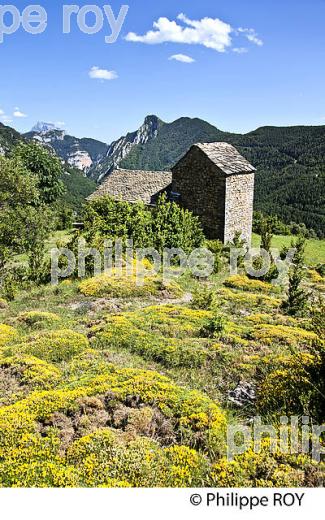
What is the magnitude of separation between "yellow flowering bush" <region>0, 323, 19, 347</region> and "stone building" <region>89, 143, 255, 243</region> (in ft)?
54.1

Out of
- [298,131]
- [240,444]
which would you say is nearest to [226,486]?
[240,444]

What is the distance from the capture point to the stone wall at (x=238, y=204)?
2480 cm

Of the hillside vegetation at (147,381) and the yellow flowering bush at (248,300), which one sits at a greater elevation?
the yellow flowering bush at (248,300)

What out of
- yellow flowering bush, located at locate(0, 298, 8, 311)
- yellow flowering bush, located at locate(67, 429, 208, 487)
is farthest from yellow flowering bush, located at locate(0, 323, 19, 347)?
yellow flowering bush, located at locate(67, 429, 208, 487)

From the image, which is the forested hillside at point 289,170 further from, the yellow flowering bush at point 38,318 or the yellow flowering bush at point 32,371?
the yellow flowering bush at point 32,371

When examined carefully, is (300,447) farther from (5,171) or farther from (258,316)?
(5,171)

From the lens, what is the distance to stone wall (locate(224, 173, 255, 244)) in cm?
2480

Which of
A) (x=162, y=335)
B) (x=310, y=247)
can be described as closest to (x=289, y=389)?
(x=162, y=335)

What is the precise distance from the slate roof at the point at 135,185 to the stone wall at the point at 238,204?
5.04 metres

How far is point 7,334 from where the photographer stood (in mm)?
9875

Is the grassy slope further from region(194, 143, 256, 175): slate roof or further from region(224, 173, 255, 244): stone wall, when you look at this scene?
region(194, 143, 256, 175): slate roof

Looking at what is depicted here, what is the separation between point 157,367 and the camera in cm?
822

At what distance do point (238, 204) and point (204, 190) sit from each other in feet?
→ 7.24

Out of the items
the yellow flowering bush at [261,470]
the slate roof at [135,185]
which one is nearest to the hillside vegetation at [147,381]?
the yellow flowering bush at [261,470]
